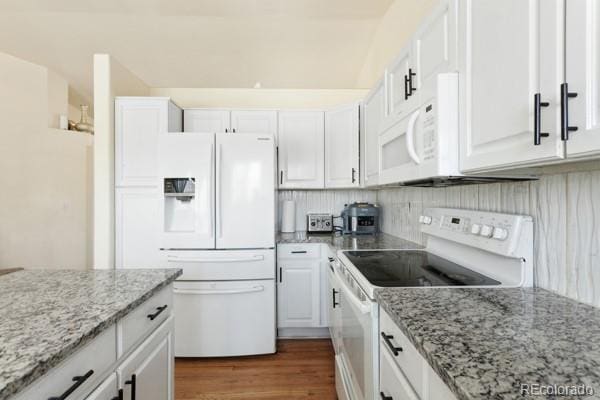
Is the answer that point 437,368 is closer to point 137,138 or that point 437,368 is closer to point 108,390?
point 108,390

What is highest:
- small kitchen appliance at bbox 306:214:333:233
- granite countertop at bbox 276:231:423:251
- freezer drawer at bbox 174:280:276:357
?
small kitchen appliance at bbox 306:214:333:233

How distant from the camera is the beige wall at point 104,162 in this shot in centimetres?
256

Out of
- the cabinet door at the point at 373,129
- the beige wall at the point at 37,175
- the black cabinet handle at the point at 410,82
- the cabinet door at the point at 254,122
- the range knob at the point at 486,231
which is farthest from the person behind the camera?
the beige wall at the point at 37,175

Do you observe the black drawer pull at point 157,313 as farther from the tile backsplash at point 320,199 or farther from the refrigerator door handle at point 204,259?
the tile backsplash at point 320,199

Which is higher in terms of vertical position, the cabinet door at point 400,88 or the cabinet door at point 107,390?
the cabinet door at point 400,88

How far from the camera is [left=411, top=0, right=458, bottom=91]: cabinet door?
3.65 feet

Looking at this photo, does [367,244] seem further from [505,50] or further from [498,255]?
[505,50]

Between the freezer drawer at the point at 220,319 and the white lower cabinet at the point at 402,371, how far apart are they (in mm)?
1537

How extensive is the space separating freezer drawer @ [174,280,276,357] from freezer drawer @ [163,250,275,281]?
0.19 feet

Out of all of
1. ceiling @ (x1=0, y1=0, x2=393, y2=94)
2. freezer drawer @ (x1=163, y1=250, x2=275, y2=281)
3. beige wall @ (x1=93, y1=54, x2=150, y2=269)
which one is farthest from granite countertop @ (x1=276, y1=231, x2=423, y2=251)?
ceiling @ (x1=0, y1=0, x2=393, y2=94)

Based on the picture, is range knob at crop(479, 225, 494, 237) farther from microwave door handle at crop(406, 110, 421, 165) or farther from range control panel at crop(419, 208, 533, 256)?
microwave door handle at crop(406, 110, 421, 165)

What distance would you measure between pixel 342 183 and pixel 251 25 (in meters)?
1.78

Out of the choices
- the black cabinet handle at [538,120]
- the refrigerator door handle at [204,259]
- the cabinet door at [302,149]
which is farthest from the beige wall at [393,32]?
the refrigerator door handle at [204,259]

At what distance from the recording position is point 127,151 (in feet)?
8.66
